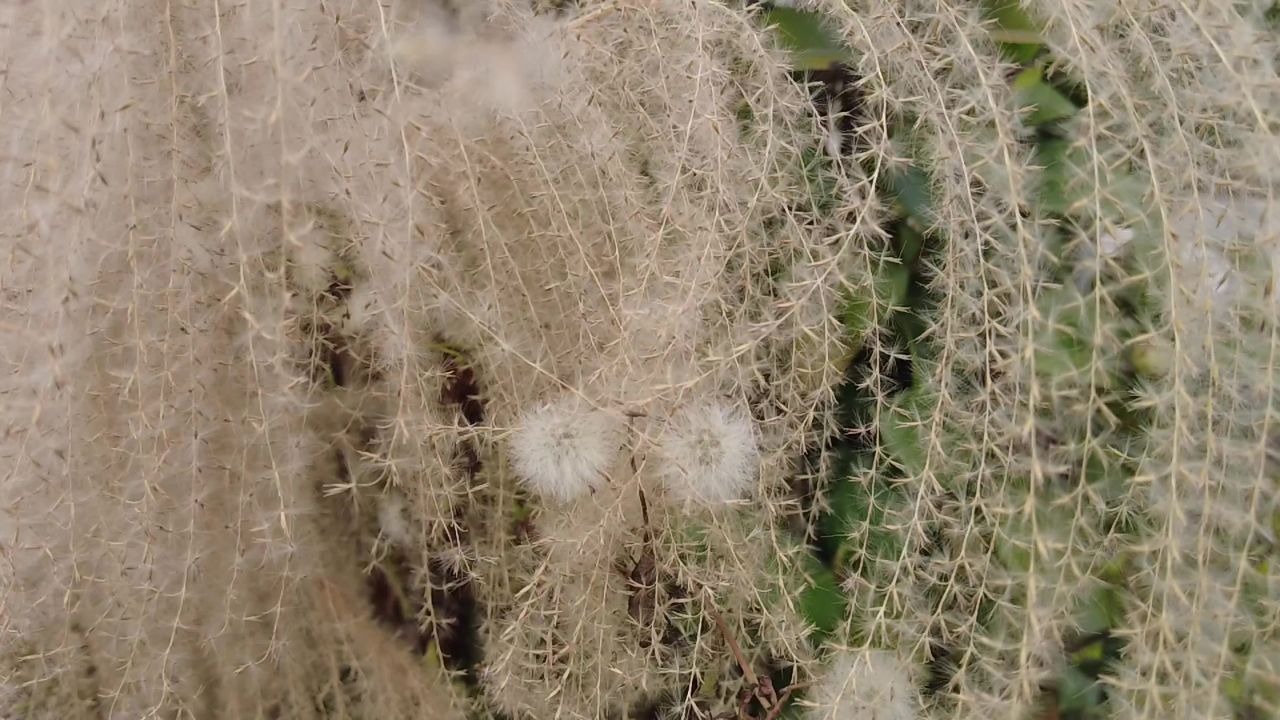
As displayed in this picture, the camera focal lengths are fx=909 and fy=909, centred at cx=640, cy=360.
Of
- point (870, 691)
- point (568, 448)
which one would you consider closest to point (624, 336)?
point (568, 448)

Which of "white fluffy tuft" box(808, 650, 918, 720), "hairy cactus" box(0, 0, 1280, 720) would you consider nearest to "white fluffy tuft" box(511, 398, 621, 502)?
"hairy cactus" box(0, 0, 1280, 720)

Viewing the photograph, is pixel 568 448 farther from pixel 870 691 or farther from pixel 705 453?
pixel 870 691

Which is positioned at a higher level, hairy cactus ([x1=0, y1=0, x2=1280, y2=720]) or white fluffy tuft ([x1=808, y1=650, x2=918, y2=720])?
hairy cactus ([x1=0, y1=0, x2=1280, y2=720])

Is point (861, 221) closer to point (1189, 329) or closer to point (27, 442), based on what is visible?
point (1189, 329)

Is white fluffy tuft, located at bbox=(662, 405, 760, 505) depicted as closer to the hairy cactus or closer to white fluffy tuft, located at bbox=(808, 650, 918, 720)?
the hairy cactus

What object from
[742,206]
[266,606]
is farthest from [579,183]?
[266,606]
